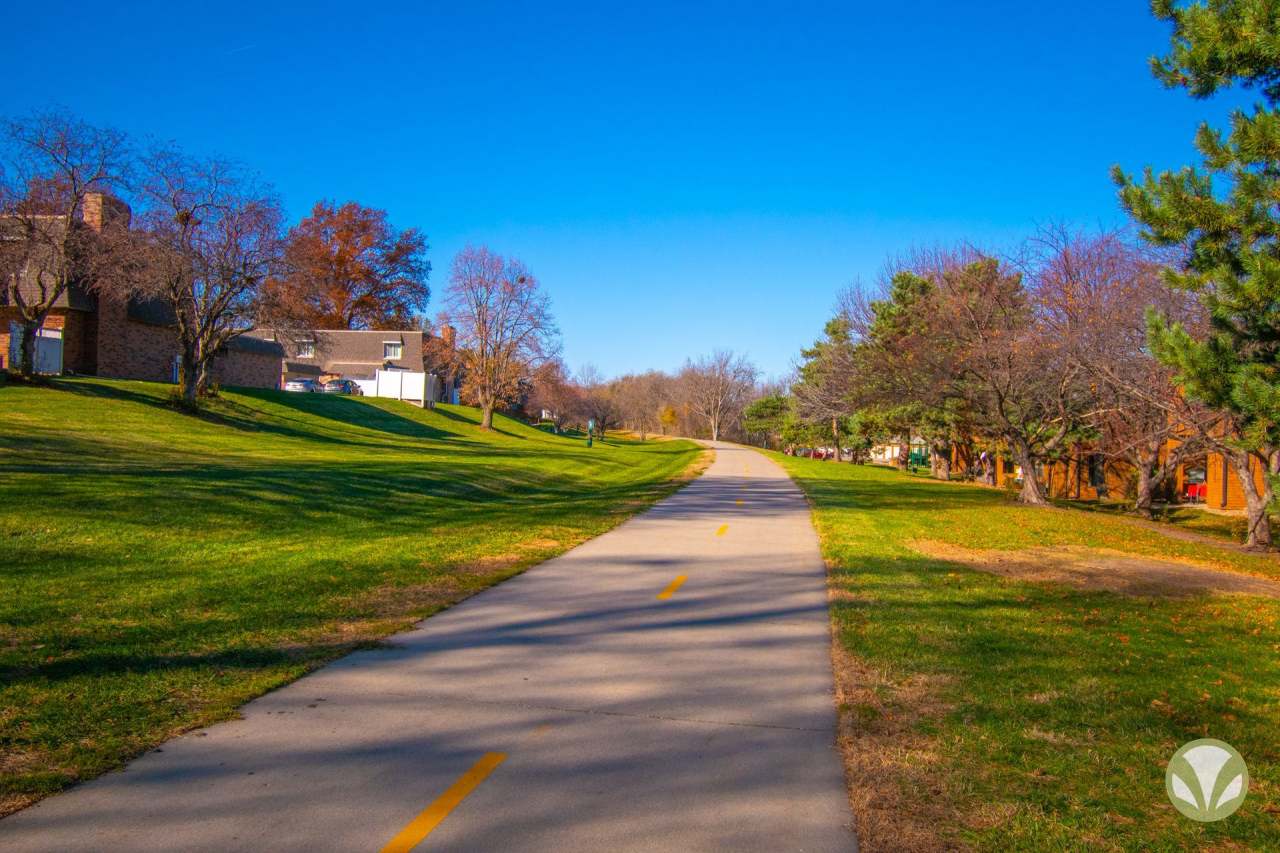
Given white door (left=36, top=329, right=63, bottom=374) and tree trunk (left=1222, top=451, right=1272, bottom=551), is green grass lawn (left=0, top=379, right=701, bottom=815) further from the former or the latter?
tree trunk (left=1222, top=451, right=1272, bottom=551)

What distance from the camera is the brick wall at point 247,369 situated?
4681cm

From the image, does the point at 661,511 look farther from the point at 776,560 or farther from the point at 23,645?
the point at 23,645

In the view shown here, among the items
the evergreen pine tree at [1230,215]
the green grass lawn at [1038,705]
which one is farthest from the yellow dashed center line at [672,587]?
the evergreen pine tree at [1230,215]

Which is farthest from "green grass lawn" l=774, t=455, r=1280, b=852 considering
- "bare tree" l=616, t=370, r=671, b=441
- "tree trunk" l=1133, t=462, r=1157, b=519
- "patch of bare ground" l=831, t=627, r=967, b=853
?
"bare tree" l=616, t=370, r=671, b=441

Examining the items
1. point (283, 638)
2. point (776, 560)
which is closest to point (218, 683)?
point (283, 638)

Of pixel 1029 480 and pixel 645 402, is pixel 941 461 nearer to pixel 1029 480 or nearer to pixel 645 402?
pixel 1029 480

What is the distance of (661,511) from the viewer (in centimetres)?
1786

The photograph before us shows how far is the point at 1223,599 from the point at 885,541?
4.93m

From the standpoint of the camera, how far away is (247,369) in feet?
161

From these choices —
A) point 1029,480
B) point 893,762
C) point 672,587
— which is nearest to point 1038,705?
point 893,762

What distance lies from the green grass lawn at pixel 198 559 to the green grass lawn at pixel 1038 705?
3.88m

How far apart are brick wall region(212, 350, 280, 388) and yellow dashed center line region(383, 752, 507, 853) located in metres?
44.2

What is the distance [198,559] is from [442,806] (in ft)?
24.7

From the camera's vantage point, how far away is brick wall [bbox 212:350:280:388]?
46812 mm
